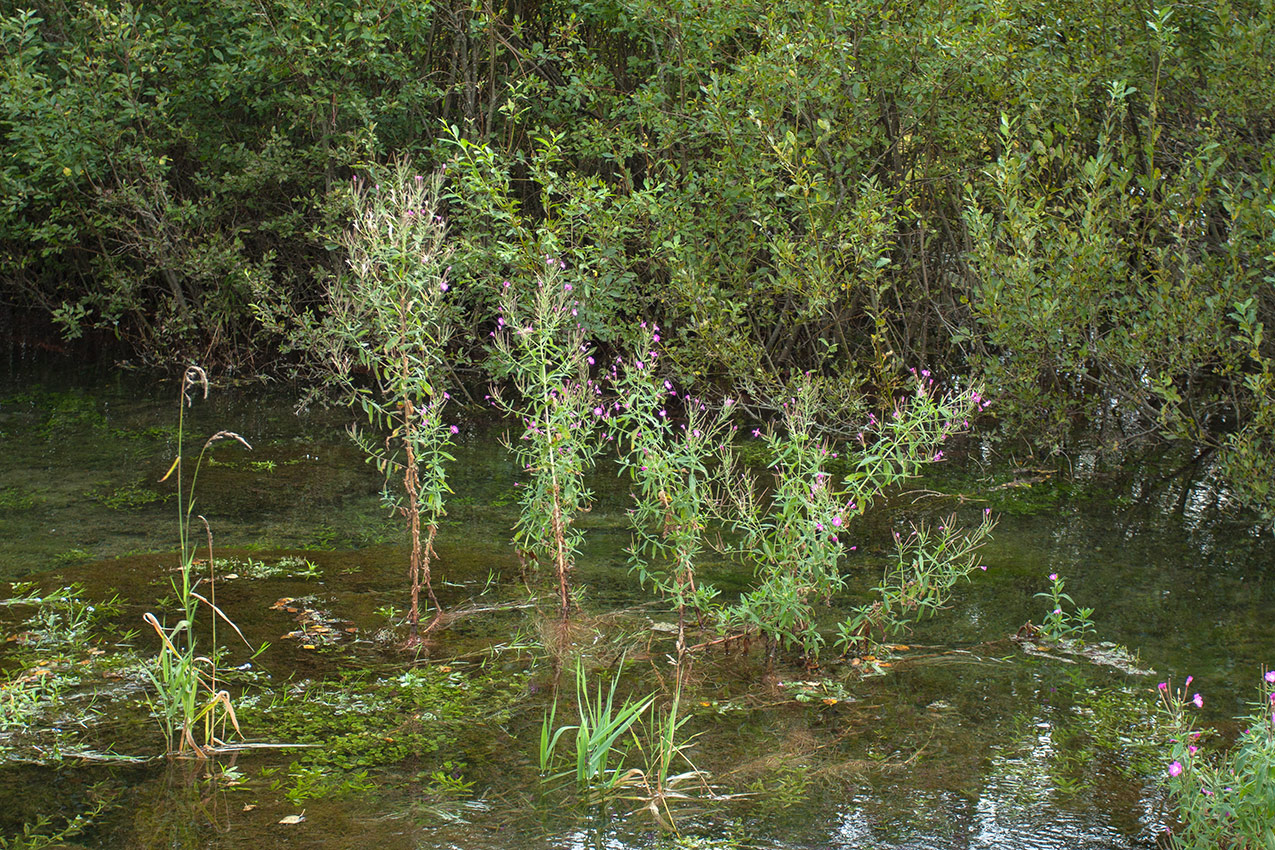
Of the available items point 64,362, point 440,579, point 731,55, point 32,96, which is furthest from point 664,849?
point 64,362

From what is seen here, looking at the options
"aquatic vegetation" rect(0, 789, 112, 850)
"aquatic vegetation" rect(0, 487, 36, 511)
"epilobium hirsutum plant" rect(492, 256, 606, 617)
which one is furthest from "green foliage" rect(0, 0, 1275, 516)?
"aquatic vegetation" rect(0, 789, 112, 850)

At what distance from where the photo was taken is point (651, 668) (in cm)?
420

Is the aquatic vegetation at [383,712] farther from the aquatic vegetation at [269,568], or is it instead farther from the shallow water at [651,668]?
the aquatic vegetation at [269,568]

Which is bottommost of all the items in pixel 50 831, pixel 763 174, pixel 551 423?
pixel 50 831

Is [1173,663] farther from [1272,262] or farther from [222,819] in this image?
[222,819]

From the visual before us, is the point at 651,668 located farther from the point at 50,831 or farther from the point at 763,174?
the point at 763,174

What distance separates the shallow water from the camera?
3125mm

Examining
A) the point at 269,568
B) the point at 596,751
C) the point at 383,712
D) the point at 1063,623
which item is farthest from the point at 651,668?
the point at 269,568

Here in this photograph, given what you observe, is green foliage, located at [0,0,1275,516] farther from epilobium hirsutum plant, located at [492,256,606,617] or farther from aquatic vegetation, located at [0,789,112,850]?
aquatic vegetation, located at [0,789,112,850]

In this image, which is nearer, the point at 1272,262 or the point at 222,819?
the point at 222,819

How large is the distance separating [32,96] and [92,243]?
2.71 metres

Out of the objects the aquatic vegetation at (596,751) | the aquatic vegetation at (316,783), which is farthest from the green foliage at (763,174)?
the aquatic vegetation at (316,783)

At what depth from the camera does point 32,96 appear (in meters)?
8.03

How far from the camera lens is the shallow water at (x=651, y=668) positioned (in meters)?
3.12
